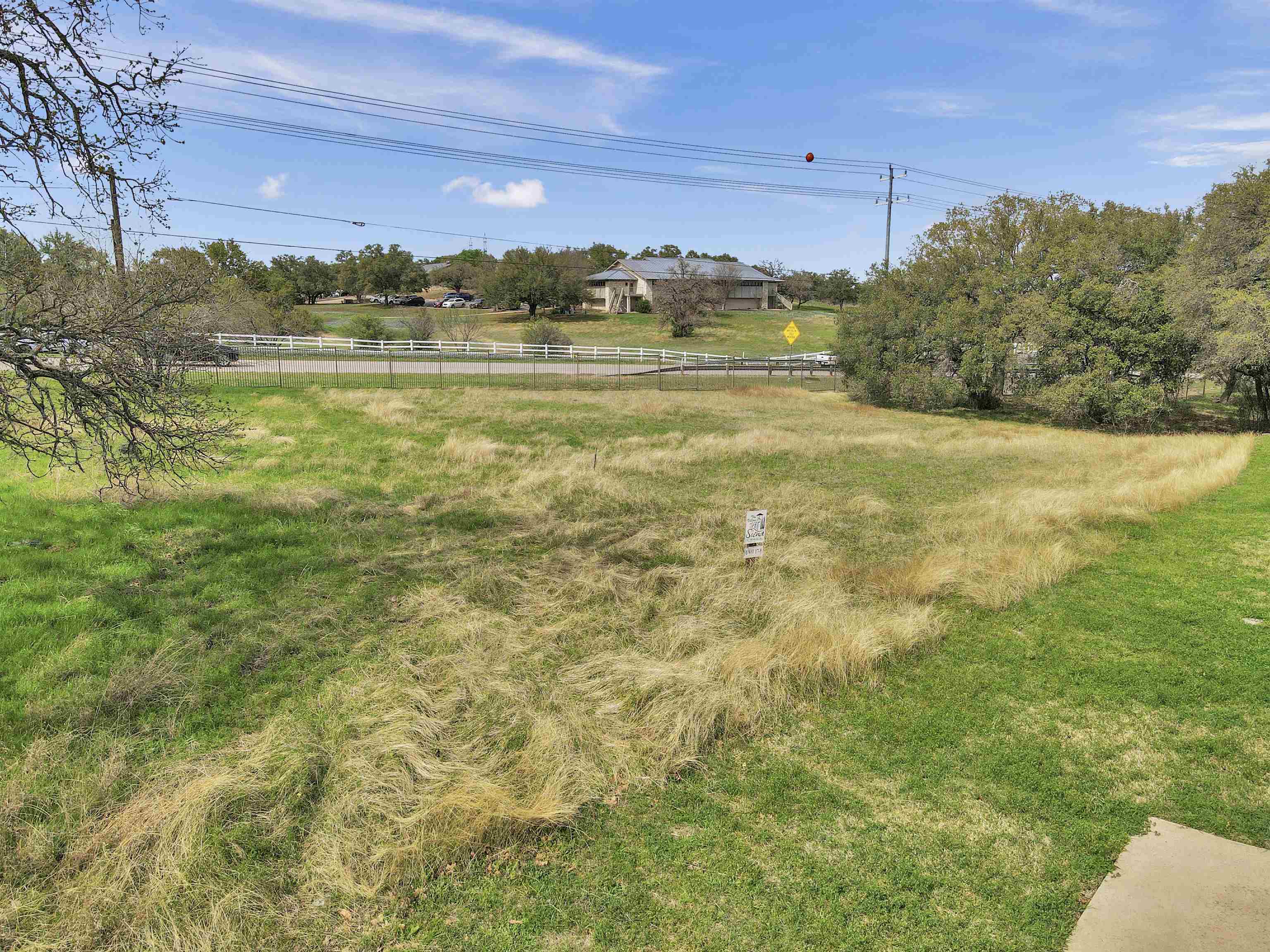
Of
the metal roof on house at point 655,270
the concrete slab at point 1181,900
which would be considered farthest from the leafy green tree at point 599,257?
the concrete slab at point 1181,900

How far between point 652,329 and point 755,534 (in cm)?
6875


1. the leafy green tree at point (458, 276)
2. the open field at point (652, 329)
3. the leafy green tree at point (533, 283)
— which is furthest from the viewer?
the leafy green tree at point (458, 276)

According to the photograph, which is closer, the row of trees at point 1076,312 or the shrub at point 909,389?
the row of trees at point 1076,312

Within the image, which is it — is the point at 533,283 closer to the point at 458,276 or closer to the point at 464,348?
the point at 464,348

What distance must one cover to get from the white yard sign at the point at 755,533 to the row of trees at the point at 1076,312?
21.9 meters

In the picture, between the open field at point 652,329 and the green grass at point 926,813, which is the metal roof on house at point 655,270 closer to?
the open field at point 652,329

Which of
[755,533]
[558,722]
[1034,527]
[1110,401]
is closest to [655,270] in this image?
[1110,401]

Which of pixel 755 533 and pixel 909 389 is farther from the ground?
pixel 909 389

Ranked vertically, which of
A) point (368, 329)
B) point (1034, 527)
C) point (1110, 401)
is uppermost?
point (368, 329)

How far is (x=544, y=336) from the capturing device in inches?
2274

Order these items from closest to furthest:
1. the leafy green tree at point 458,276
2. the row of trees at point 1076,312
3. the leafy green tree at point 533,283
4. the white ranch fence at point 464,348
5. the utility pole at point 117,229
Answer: the utility pole at point 117,229, the row of trees at point 1076,312, the white ranch fence at point 464,348, the leafy green tree at point 533,283, the leafy green tree at point 458,276

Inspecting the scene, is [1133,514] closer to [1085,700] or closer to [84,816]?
[1085,700]

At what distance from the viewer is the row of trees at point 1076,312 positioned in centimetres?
2400

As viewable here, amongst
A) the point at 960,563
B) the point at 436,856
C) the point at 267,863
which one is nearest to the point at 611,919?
the point at 436,856
